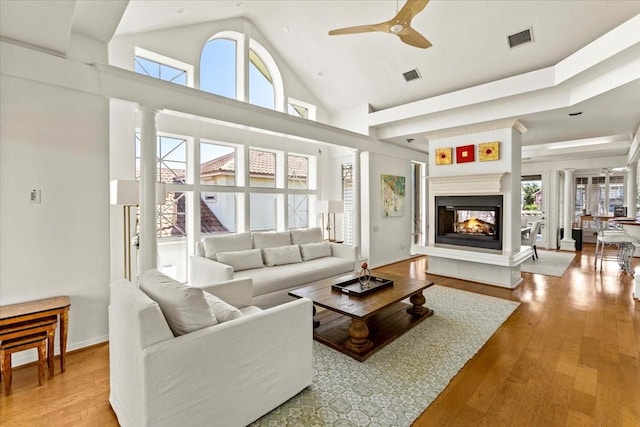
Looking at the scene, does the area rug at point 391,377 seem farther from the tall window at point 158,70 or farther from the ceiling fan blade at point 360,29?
the tall window at point 158,70

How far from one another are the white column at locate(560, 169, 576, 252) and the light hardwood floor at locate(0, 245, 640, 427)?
5668mm

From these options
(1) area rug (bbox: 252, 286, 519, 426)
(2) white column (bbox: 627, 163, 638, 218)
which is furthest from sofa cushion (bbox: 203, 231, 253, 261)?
(2) white column (bbox: 627, 163, 638, 218)

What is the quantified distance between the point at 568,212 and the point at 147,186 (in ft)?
35.6

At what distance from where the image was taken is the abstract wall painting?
6642mm

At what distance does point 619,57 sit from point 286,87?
4827mm

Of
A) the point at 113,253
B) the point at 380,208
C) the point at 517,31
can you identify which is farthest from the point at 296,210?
the point at 517,31

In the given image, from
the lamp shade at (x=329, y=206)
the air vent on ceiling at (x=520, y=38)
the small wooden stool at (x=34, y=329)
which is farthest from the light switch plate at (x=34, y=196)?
the air vent on ceiling at (x=520, y=38)

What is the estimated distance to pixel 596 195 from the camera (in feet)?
32.8

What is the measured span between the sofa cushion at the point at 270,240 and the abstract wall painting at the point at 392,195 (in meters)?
2.59

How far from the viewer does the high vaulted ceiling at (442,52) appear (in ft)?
10.3

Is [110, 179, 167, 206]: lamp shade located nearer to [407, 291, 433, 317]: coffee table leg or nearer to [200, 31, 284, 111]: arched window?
[200, 31, 284, 111]: arched window

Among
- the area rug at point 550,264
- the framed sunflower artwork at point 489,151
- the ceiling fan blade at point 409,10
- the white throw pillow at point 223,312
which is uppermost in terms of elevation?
the ceiling fan blade at point 409,10

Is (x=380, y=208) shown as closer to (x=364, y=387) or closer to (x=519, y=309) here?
(x=519, y=309)

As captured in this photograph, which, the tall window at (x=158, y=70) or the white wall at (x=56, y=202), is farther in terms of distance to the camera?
the tall window at (x=158, y=70)
